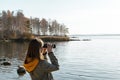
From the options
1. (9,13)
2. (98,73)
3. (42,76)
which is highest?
(9,13)

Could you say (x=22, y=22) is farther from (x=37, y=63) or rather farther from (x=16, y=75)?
(x=37, y=63)

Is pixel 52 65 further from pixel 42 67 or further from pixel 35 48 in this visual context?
pixel 35 48

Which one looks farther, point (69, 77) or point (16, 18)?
point (16, 18)

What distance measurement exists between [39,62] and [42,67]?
121 mm

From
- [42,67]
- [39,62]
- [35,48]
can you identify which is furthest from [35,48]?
[42,67]

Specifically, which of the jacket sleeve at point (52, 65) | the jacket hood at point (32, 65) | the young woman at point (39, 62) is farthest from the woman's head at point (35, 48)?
the jacket sleeve at point (52, 65)

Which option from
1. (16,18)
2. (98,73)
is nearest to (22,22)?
(16,18)

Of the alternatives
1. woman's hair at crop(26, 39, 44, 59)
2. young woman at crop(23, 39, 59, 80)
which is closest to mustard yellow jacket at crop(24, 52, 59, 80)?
young woman at crop(23, 39, 59, 80)

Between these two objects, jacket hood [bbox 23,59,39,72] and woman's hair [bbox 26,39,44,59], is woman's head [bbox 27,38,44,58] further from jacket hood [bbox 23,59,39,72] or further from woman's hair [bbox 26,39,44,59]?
jacket hood [bbox 23,59,39,72]

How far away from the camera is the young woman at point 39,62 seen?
637 cm

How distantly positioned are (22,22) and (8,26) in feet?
24.7

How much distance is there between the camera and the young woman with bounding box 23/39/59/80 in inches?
251

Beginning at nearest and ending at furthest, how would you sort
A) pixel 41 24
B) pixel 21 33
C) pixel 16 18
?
1. pixel 21 33
2. pixel 16 18
3. pixel 41 24

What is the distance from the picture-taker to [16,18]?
134250 mm
